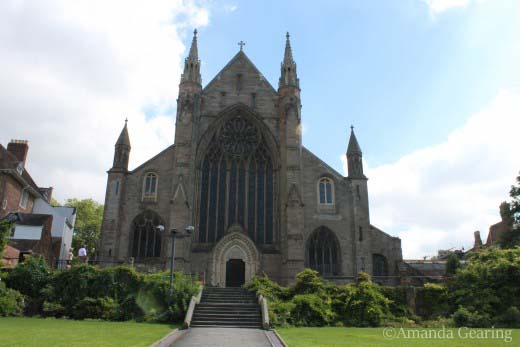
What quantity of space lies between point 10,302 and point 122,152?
665 inches

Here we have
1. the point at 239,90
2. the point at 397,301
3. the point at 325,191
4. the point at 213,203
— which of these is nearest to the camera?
the point at 397,301

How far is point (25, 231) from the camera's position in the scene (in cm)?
2936

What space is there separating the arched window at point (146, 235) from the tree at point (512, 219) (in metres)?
27.1

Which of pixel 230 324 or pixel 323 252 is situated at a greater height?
pixel 323 252

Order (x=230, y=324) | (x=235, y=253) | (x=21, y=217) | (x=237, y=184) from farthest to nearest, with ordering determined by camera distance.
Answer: (x=237, y=184)
(x=235, y=253)
(x=21, y=217)
(x=230, y=324)

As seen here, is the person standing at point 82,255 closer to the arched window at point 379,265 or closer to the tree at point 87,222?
the arched window at point 379,265

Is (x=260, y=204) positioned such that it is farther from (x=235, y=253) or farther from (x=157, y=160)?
(x=157, y=160)

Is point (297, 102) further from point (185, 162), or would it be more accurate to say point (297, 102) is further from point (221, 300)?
point (221, 300)

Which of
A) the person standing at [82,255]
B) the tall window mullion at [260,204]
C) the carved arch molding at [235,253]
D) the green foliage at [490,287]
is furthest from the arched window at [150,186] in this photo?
the green foliage at [490,287]

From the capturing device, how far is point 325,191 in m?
35.5

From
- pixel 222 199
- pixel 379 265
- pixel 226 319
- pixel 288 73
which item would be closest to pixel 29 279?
pixel 226 319

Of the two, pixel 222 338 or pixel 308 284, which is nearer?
pixel 222 338

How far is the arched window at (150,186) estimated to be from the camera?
1353 inches

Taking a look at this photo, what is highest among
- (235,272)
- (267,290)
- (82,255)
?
(82,255)
